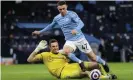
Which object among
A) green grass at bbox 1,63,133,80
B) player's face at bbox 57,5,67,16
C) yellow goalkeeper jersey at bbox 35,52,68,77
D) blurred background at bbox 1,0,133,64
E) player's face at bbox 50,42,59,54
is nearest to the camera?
player's face at bbox 50,42,59,54

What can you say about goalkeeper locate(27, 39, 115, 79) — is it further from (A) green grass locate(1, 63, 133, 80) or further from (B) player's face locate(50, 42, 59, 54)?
(A) green grass locate(1, 63, 133, 80)

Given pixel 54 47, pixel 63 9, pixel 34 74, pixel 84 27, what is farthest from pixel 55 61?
pixel 84 27

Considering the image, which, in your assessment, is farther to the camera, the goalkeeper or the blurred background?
the blurred background

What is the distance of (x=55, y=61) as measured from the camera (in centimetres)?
1022

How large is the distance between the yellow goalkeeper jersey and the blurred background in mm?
10844

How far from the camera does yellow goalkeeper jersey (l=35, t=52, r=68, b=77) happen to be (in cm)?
1015

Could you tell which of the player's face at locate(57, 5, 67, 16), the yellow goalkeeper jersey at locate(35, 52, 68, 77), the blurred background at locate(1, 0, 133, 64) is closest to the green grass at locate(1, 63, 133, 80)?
the yellow goalkeeper jersey at locate(35, 52, 68, 77)

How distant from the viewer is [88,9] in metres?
22.4

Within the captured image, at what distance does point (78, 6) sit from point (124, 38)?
268cm

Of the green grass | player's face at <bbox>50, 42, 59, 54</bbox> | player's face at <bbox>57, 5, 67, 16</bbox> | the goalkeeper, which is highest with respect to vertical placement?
player's face at <bbox>57, 5, 67, 16</bbox>

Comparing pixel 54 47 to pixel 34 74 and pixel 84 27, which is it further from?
pixel 84 27

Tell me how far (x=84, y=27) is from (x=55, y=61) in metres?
11.9

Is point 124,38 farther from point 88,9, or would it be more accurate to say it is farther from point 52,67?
point 52,67

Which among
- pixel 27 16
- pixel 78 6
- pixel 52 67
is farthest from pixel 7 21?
pixel 52 67
